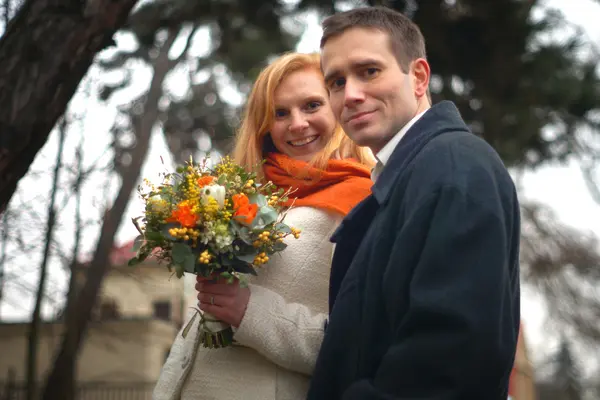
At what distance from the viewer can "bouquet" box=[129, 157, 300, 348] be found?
9.29 feet

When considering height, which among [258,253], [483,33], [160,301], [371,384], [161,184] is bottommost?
[160,301]

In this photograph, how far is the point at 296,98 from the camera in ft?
11.6

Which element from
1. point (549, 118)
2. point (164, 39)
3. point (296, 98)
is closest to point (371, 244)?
point (296, 98)

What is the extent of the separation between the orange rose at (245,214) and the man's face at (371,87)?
489 millimetres

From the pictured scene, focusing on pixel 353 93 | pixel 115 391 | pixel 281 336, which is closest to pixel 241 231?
pixel 281 336

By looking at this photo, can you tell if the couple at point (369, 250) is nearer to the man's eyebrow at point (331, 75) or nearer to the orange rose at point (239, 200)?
the man's eyebrow at point (331, 75)

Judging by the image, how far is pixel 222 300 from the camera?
2.96m

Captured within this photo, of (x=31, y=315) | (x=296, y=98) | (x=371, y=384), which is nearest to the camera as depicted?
(x=371, y=384)

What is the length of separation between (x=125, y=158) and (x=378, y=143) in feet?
44.1

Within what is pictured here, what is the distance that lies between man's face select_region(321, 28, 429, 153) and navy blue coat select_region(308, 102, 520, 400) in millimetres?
177

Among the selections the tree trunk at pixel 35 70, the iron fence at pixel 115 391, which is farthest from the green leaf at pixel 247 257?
the iron fence at pixel 115 391

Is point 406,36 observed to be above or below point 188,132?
below

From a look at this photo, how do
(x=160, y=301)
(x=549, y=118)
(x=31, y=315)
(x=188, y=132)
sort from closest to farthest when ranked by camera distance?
(x=549, y=118), (x=31, y=315), (x=188, y=132), (x=160, y=301)

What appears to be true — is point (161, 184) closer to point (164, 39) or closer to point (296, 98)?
point (296, 98)
